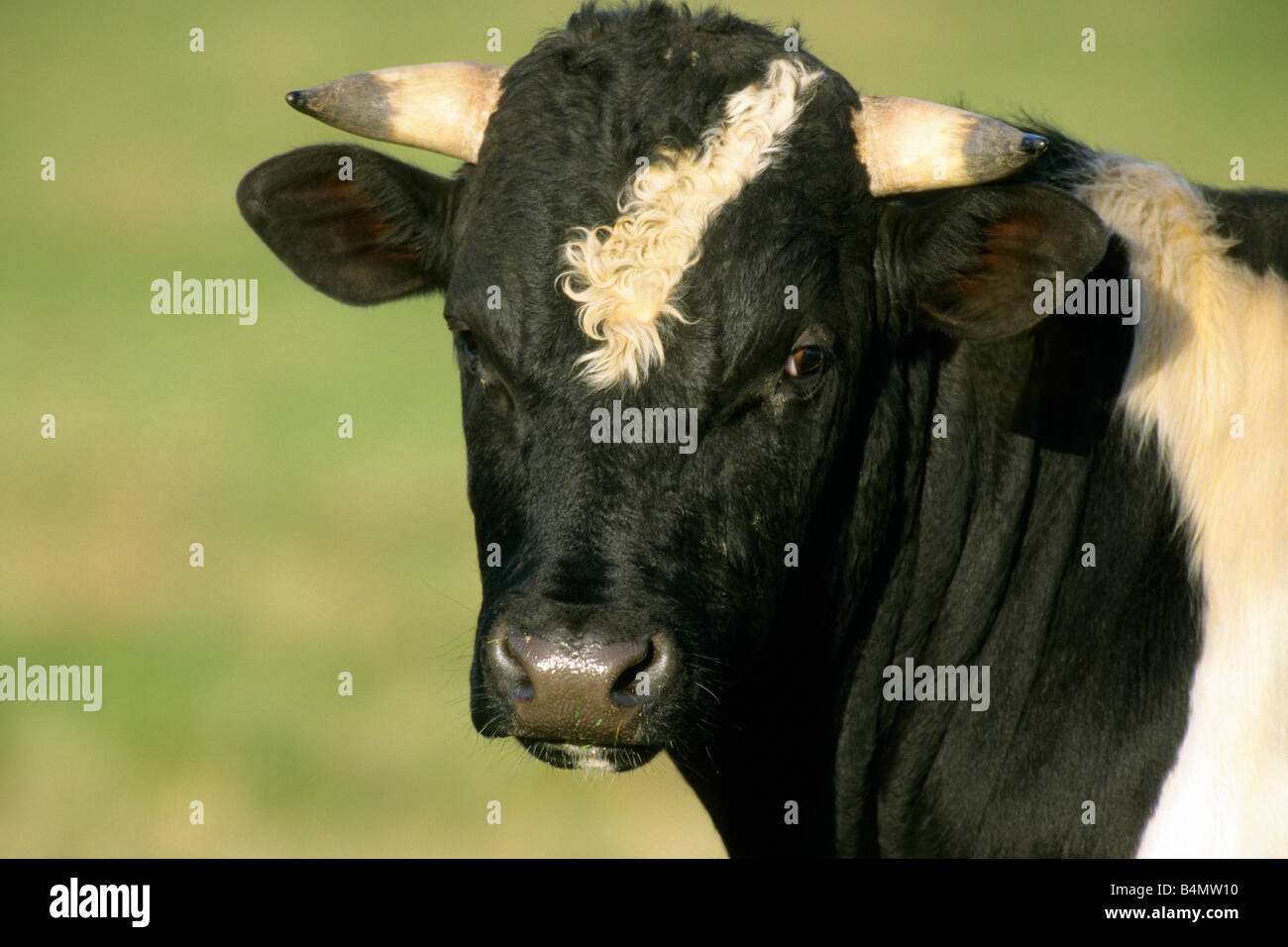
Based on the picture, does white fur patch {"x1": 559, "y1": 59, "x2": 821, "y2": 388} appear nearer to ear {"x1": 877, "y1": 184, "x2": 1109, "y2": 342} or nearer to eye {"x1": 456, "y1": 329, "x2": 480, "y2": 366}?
eye {"x1": 456, "y1": 329, "x2": 480, "y2": 366}

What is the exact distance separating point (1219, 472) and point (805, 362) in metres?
1.31

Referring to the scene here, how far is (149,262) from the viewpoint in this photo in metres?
20.1

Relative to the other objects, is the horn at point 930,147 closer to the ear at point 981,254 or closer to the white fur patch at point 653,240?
the ear at point 981,254

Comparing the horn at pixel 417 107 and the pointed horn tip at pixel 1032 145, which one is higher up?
the horn at pixel 417 107

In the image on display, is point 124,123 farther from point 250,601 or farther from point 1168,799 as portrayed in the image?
point 1168,799

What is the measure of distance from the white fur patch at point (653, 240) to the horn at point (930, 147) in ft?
0.93

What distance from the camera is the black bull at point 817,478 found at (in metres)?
4.32

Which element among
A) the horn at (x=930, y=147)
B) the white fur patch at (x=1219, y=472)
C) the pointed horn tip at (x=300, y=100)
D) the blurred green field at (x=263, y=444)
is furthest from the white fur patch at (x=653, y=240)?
the blurred green field at (x=263, y=444)

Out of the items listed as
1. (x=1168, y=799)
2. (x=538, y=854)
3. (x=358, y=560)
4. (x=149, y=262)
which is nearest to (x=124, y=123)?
(x=149, y=262)

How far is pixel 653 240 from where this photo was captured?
447cm

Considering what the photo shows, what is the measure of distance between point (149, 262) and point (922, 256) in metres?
17.1

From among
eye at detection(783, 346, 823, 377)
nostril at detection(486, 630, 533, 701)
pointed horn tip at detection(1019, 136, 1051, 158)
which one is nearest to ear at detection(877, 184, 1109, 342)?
pointed horn tip at detection(1019, 136, 1051, 158)

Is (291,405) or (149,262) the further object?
(149,262)

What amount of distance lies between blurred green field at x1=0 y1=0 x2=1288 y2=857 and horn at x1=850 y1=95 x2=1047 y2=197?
148 centimetres
